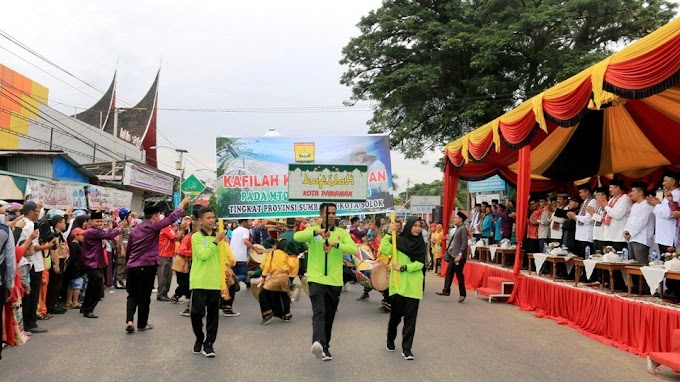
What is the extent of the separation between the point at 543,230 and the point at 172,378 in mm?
8763

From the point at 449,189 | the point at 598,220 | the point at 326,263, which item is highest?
the point at 449,189

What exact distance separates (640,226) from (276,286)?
5480mm

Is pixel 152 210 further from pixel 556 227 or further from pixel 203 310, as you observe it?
pixel 556 227

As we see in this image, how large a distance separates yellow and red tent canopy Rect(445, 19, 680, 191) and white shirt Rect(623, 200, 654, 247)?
1564 mm

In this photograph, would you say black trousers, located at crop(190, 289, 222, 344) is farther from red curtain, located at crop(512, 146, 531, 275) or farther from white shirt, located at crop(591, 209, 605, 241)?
white shirt, located at crop(591, 209, 605, 241)

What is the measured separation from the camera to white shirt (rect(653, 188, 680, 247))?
728cm

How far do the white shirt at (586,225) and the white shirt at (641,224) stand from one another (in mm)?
1514

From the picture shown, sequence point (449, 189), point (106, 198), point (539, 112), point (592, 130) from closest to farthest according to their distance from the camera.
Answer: point (539, 112)
point (592, 130)
point (449, 189)
point (106, 198)

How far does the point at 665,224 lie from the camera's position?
7332 millimetres

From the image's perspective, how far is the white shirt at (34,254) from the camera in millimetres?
6570

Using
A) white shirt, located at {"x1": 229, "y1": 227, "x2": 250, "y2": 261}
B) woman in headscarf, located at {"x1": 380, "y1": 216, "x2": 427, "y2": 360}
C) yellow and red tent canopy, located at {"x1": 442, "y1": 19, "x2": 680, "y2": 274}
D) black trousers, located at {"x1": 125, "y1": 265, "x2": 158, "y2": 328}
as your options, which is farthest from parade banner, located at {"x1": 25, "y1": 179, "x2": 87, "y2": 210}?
woman in headscarf, located at {"x1": 380, "y1": 216, "x2": 427, "y2": 360}

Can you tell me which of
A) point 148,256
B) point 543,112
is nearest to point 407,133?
point 543,112

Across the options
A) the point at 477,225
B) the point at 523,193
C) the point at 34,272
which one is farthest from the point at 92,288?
the point at 477,225

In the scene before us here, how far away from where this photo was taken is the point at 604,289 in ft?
25.4
